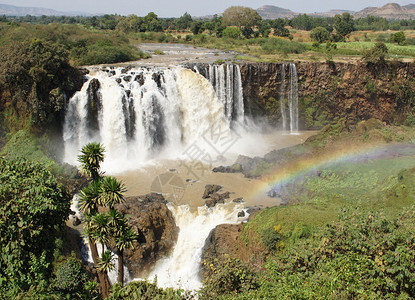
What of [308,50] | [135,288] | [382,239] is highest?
[308,50]

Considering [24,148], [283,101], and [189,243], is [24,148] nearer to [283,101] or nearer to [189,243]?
[189,243]

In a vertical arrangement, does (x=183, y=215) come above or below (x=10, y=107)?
below

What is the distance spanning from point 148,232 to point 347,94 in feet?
80.1

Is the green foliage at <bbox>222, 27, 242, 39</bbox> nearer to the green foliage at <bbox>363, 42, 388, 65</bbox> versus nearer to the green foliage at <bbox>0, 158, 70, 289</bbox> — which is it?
the green foliage at <bbox>363, 42, 388, 65</bbox>

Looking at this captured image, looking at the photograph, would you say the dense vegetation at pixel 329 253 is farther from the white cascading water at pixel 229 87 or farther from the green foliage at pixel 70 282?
the white cascading water at pixel 229 87

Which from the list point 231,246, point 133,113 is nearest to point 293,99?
point 133,113

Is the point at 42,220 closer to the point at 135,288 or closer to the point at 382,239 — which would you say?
the point at 135,288

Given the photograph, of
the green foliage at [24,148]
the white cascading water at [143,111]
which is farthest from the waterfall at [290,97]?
the green foliage at [24,148]

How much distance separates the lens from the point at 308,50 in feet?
152

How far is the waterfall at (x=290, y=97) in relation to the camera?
33.9 metres

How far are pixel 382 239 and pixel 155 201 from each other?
12269 mm

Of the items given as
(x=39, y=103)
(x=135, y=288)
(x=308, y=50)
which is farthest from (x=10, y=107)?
(x=308, y=50)

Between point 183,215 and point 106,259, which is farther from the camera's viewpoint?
point 183,215

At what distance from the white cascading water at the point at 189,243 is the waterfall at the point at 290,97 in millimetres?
15912
